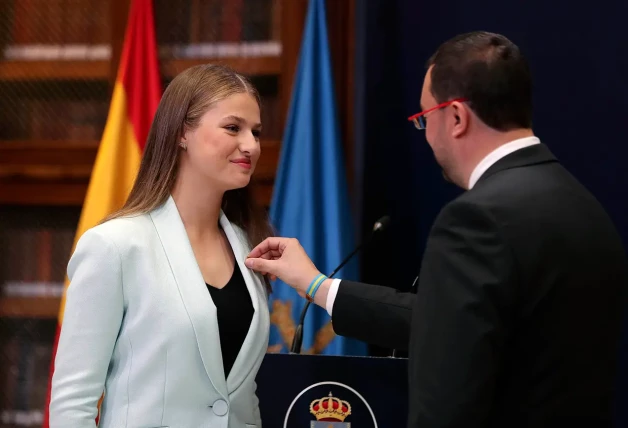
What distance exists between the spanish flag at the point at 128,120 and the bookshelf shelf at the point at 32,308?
0.84ft

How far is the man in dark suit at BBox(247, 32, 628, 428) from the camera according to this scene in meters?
1.18

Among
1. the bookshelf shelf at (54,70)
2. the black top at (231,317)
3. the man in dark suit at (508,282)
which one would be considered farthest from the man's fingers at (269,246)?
the bookshelf shelf at (54,70)

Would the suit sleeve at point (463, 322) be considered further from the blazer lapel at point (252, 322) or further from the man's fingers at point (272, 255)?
the man's fingers at point (272, 255)

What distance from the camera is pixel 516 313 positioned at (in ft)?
4.00

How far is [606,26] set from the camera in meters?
2.51

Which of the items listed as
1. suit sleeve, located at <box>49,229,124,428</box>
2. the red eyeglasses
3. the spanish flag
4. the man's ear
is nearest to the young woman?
suit sleeve, located at <box>49,229,124,428</box>

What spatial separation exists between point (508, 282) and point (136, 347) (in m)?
0.82

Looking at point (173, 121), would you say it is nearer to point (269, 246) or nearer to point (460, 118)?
point (269, 246)

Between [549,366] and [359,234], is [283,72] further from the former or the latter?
[549,366]

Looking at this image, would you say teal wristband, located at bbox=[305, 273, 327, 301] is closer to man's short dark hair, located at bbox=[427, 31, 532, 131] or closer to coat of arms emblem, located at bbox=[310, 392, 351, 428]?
coat of arms emblem, located at bbox=[310, 392, 351, 428]

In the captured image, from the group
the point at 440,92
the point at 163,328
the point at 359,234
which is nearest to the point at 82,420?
the point at 163,328

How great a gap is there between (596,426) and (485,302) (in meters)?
0.33

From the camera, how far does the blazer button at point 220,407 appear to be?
62.3 inches

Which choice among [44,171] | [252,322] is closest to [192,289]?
[252,322]
